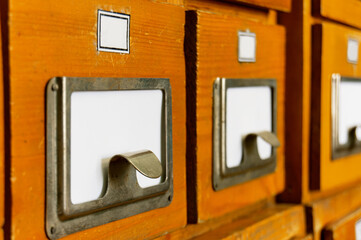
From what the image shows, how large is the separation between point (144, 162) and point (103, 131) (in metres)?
0.05

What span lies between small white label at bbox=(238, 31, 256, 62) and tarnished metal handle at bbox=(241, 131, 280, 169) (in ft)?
0.34

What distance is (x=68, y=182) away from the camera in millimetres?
439

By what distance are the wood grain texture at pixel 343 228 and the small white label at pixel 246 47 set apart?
361mm

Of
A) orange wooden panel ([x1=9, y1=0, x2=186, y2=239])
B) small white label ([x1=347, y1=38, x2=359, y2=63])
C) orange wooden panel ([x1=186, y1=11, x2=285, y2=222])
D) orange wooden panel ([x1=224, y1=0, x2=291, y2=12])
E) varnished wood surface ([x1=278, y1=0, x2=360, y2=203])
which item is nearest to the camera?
orange wooden panel ([x1=9, y1=0, x2=186, y2=239])

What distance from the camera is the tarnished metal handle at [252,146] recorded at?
0.67 m

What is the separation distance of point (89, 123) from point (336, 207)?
0.61 m

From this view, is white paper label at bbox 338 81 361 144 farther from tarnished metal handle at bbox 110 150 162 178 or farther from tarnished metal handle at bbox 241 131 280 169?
tarnished metal handle at bbox 110 150 162 178

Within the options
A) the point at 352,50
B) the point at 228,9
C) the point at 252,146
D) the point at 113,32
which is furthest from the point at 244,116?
the point at 352,50

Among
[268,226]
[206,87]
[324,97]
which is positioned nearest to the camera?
[206,87]

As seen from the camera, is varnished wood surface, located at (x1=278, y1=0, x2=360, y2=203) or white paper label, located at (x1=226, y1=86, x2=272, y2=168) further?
varnished wood surface, located at (x1=278, y1=0, x2=360, y2=203)

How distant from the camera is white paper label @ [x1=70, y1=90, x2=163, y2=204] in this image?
17.7 inches

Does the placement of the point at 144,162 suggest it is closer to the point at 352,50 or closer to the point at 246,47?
the point at 246,47

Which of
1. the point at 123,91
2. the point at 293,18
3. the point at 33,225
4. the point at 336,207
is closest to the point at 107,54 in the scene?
the point at 123,91

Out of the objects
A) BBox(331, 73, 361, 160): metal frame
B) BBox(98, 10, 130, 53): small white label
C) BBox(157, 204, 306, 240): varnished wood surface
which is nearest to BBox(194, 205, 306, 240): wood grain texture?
BBox(157, 204, 306, 240): varnished wood surface
